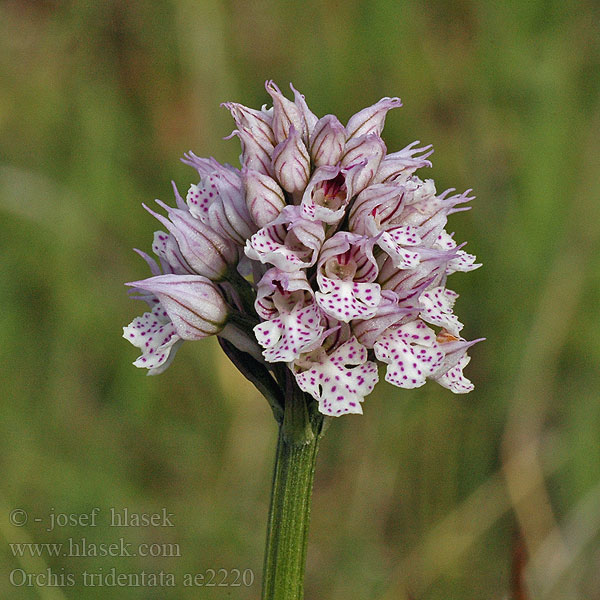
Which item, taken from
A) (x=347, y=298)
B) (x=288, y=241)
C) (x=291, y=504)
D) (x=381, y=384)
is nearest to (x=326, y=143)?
(x=288, y=241)

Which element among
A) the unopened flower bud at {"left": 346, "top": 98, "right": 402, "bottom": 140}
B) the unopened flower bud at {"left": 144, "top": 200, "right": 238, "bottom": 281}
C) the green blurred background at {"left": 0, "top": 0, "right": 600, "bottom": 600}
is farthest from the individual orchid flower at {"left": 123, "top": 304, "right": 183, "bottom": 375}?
the green blurred background at {"left": 0, "top": 0, "right": 600, "bottom": 600}

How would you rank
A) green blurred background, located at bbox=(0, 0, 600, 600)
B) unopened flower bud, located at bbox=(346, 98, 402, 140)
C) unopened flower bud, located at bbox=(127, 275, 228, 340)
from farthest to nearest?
1. green blurred background, located at bbox=(0, 0, 600, 600)
2. unopened flower bud, located at bbox=(346, 98, 402, 140)
3. unopened flower bud, located at bbox=(127, 275, 228, 340)

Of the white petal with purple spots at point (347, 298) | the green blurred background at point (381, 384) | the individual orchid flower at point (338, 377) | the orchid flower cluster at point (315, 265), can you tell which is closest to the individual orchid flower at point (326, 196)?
the orchid flower cluster at point (315, 265)

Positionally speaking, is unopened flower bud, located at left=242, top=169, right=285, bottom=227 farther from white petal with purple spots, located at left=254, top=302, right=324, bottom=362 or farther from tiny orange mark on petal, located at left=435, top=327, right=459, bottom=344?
tiny orange mark on petal, located at left=435, top=327, right=459, bottom=344

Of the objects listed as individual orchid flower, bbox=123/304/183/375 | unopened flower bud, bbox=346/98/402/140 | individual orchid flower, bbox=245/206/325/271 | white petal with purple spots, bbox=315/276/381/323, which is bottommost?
individual orchid flower, bbox=123/304/183/375

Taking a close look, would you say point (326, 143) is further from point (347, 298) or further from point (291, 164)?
point (347, 298)

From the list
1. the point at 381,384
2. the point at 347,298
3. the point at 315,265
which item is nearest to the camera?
the point at 347,298

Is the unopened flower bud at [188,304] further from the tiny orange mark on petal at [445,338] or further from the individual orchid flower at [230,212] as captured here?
the tiny orange mark on petal at [445,338]
